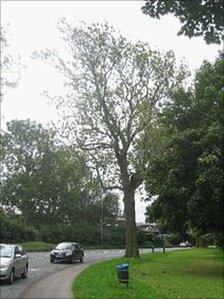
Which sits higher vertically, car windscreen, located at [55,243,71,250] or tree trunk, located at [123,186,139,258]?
tree trunk, located at [123,186,139,258]

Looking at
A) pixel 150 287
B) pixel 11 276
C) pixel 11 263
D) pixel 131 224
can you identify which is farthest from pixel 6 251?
pixel 131 224

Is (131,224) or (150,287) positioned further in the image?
(131,224)

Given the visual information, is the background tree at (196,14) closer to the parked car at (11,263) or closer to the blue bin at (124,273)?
the blue bin at (124,273)

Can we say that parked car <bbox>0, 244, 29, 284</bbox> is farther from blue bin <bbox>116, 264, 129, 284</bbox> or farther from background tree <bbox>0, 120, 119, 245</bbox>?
background tree <bbox>0, 120, 119, 245</bbox>

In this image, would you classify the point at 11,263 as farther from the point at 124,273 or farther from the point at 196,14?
the point at 196,14

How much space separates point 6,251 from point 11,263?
138 cm

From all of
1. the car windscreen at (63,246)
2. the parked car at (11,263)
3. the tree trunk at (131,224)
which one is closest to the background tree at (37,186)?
the tree trunk at (131,224)

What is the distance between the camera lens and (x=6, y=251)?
82.4 ft

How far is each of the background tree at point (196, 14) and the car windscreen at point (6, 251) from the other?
15.6 m

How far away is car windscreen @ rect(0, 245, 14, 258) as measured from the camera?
2464cm

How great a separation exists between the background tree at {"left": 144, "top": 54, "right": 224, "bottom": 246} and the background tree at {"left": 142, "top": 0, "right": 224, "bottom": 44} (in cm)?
1896

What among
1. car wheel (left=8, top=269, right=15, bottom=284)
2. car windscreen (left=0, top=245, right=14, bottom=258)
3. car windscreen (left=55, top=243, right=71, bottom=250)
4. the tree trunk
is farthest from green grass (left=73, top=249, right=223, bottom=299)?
the tree trunk

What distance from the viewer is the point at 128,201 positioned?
150 feet

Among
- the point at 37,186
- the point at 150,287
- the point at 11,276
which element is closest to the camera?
the point at 150,287
